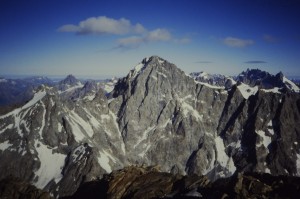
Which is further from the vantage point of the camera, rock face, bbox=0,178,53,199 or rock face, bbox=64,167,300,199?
rock face, bbox=0,178,53,199

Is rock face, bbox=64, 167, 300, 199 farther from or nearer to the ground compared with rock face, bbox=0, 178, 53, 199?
farther from the ground

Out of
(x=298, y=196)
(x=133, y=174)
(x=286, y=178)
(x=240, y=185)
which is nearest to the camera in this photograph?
(x=298, y=196)

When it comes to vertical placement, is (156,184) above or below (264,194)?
below

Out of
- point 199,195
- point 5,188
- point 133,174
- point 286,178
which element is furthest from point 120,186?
point 286,178

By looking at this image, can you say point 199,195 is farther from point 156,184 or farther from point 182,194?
point 156,184

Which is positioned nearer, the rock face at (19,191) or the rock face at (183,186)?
the rock face at (183,186)

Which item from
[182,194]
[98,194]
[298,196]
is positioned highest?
[298,196]

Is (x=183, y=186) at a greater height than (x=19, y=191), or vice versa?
(x=183, y=186)

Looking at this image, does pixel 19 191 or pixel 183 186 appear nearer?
pixel 183 186

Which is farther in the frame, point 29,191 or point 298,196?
point 29,191

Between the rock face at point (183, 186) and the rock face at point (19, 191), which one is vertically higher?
the rock face at point (183, 186)

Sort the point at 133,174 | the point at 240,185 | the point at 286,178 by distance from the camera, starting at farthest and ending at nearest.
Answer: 1. the point at 133,174
2. the point at 286,178
3. the point at 240,185
